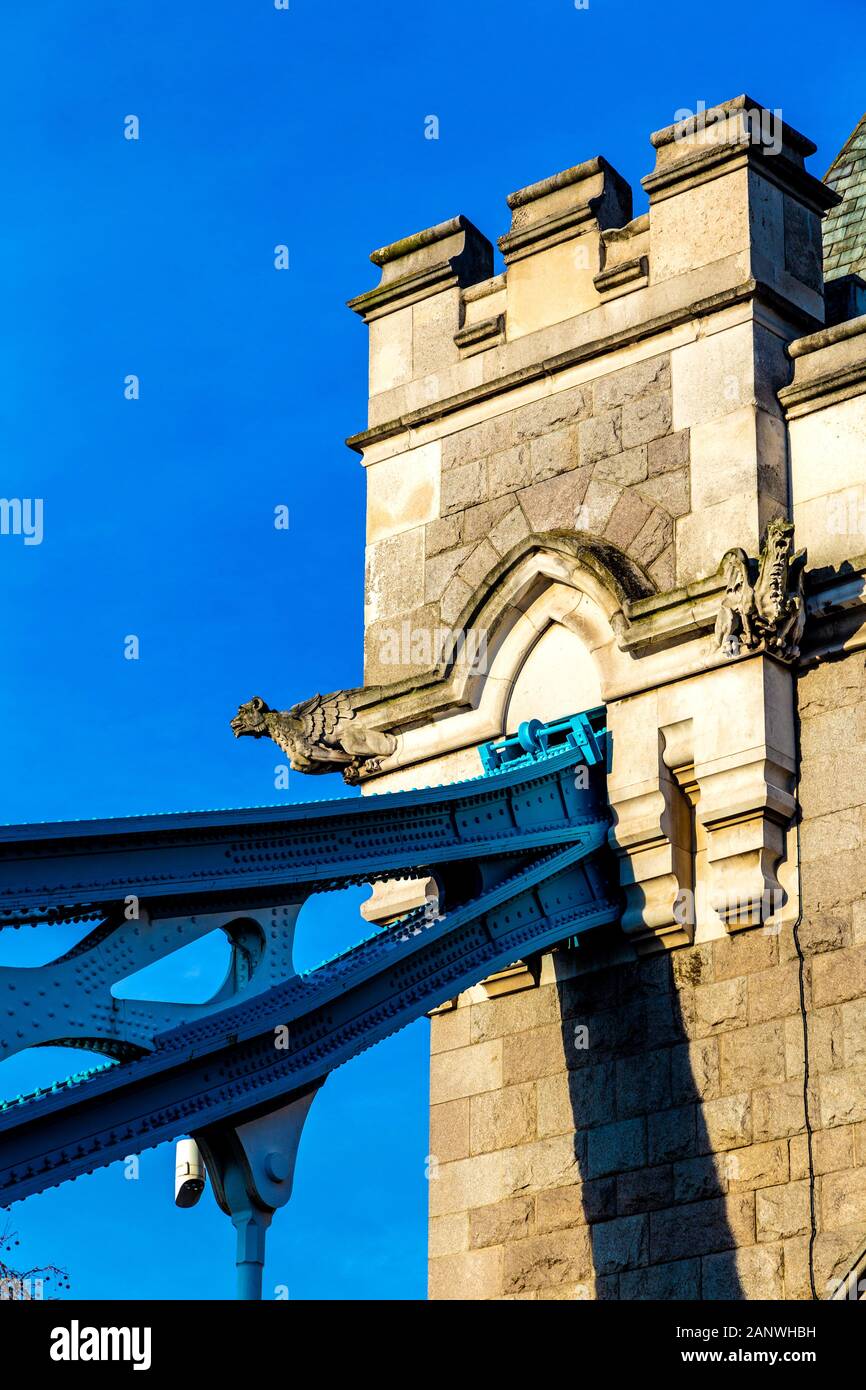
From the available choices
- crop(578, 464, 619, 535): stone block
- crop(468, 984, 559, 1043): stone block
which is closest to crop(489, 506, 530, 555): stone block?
crop(578, 464, 619, 535): stone block

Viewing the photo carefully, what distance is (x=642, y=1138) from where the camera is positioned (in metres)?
13.9

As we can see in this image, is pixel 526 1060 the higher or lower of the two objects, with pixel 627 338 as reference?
lower

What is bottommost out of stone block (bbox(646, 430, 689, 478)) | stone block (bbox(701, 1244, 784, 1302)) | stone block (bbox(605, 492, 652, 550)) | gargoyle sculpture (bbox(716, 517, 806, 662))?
stone block (bbox(701, 1244, 784, 1302))

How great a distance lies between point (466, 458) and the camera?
16.0 meters

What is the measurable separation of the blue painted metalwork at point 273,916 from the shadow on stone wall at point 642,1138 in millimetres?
429

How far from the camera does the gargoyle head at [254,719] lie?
15852mm

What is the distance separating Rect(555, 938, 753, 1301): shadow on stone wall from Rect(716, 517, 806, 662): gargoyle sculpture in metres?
1.70

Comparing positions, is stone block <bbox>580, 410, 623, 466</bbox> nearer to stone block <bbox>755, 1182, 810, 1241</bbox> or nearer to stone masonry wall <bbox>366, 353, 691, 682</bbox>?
stone masonry wall <bbox>366, 353, 691, 682</bbox>

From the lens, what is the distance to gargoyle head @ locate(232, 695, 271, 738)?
624 inches

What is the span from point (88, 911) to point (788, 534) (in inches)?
176

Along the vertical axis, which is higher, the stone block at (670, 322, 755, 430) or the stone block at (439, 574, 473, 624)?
the stone block at (670, 322, 755, 430)
